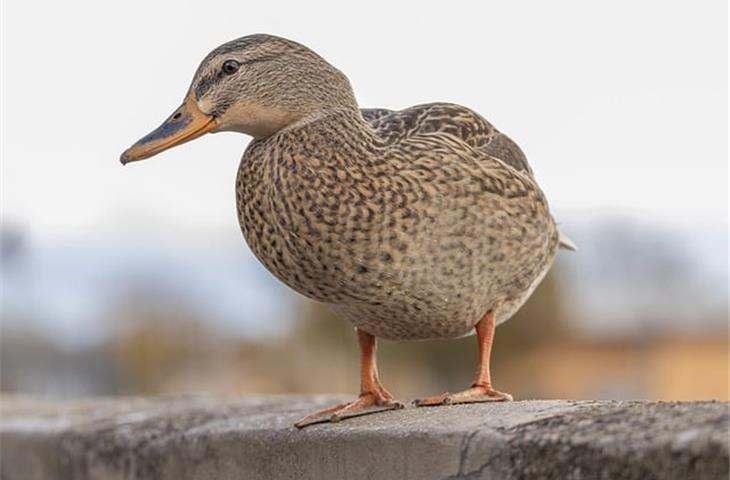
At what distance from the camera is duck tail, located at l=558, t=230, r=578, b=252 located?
4746mm

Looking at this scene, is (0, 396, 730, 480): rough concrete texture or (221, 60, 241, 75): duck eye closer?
(0, 396, 730, 480): rough concrete texture

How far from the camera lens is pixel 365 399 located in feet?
14.1

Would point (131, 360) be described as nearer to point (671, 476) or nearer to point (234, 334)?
point (234, 334)

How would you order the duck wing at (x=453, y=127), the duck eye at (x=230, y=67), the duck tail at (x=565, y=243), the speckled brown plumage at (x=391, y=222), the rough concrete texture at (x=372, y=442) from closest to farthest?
the rough concrete texture at (x=372, y=442) → the speckled brown plumage at (x=391, y=222) → the duck eye at (x=230, y=67) → the duck wing at (x=453, y=127) → the duck tail at (x=565, y=243)

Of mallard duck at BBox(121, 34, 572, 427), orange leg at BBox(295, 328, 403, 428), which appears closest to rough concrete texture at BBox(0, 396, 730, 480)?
orange leg at BBox(295, 328, 403, 428)

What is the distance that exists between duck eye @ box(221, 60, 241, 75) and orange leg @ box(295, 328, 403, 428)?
0.74 m

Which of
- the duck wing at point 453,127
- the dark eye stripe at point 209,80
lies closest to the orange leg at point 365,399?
the duck wing at point 453,127

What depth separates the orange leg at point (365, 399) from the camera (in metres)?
4.00

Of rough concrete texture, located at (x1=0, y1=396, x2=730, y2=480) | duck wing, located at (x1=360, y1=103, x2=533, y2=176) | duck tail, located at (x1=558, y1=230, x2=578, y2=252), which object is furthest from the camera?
duck tail, located at (x1=558, y1=230, x2=578, y2=252)

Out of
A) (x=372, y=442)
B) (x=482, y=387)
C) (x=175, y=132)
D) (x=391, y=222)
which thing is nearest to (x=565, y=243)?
(x=482, y=387)

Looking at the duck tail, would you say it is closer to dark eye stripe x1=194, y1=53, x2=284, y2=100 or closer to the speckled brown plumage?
the speckled brown plumage

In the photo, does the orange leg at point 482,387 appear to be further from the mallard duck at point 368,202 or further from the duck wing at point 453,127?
the duck wing at point 453,127

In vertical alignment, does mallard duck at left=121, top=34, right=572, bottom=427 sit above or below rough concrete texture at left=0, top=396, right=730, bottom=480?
above

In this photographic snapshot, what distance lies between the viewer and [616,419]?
3.07 metres
